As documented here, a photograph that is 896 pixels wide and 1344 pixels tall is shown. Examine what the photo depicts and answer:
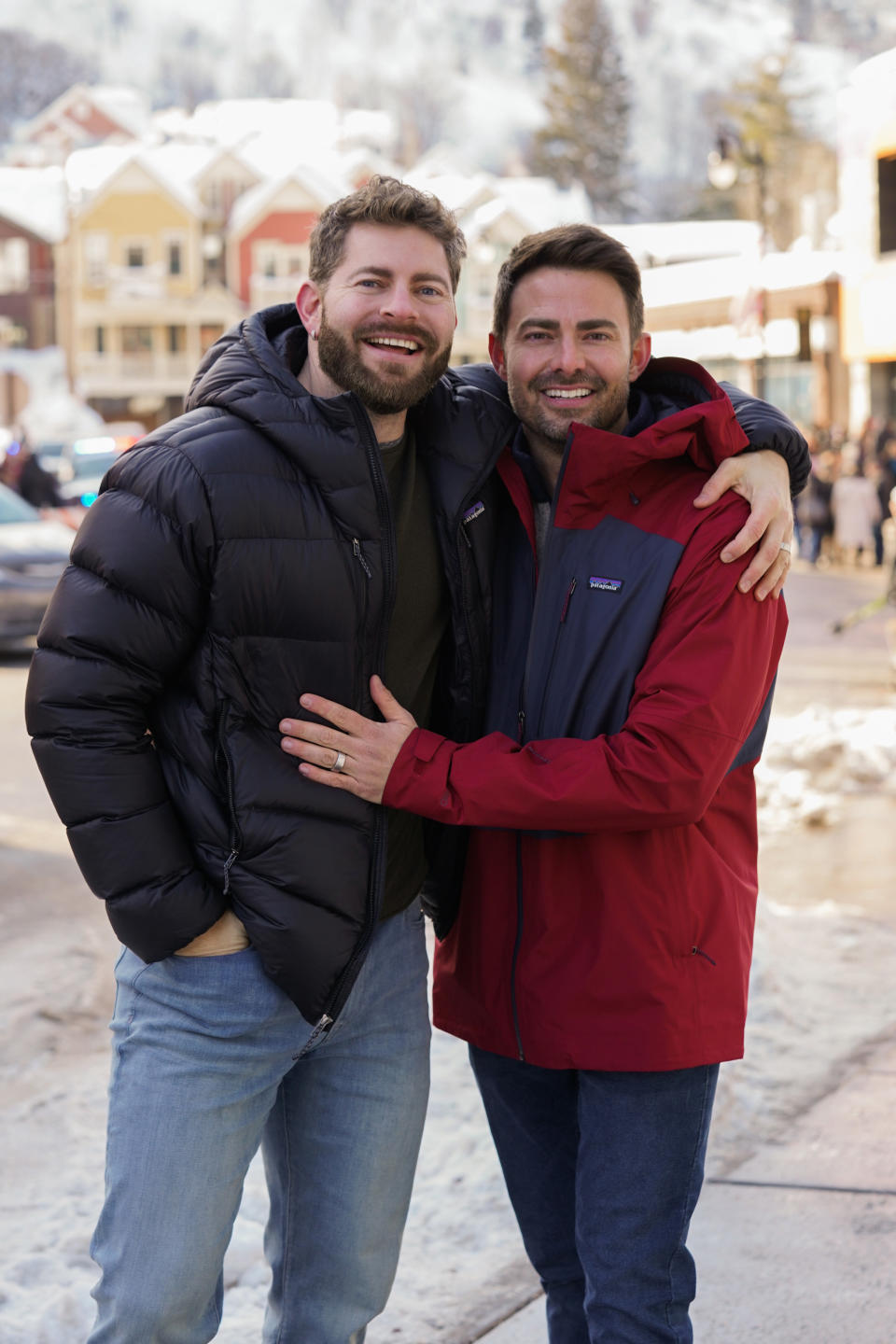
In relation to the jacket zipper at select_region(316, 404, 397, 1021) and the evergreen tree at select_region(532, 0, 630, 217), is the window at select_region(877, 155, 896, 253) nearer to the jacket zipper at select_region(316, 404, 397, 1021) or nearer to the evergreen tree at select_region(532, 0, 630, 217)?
the jacket zipper at select_region(316, 404, 397, 1021)

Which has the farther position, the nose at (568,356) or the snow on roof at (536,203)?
the snow on roof at (536,203)

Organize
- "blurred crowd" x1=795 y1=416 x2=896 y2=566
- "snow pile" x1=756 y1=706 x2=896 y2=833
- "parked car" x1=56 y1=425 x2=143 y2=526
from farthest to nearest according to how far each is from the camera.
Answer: "parked car" x1=56 y1=425 x2=143 y2=526, "blurred crowd" x1=795 y1=416 x2=896 y2=566, "snow pile" x1=756 y1=706 x2=896 y2=833

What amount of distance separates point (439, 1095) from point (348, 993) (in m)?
2.04

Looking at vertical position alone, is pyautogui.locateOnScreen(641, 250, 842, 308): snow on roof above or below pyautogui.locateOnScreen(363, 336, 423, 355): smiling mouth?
above

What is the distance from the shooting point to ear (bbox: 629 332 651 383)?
9.09 ft

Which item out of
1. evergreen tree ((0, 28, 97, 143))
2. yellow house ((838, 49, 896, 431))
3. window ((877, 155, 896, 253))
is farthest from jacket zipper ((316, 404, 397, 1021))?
evergreen tree ((0, 28, 97, 143))

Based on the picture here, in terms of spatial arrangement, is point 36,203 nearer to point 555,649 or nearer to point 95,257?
point 95,257

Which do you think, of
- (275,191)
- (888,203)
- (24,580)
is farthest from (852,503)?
(275,191)

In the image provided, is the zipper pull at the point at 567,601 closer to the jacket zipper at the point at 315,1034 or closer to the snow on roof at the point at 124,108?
the jacket zipper at the point at 315,1034

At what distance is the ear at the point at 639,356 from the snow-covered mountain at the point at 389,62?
157 meters

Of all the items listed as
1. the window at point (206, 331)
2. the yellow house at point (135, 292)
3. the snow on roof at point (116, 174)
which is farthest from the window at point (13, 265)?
the window at point (206, 331)

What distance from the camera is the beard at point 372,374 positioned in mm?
2490

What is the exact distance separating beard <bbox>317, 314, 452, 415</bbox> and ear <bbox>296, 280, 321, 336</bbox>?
42 mm

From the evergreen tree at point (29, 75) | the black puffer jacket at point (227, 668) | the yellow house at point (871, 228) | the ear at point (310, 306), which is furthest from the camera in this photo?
the evergreen tree at point (29, 75)
